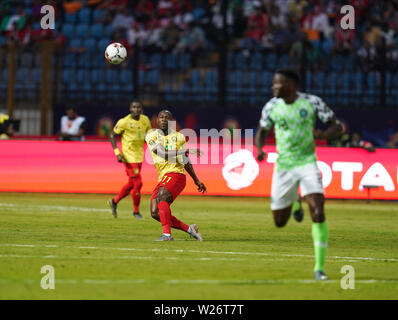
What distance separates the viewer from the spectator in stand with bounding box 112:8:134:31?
2903cm

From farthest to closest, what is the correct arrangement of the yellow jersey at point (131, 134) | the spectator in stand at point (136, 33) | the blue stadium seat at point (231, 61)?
the spectator in stand at point (136, 33) < the blue stadium seat at point (231, 61) < the yellow jersey at point (131, 134)

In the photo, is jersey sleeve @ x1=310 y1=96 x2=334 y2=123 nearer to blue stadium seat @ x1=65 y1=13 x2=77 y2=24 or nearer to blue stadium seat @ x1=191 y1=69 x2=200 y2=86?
blue stadium seat @ x1=191 y1=69 x2=200 y2=86

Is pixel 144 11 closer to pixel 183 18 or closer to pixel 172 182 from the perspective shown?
pixel 183 18

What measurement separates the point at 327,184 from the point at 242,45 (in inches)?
295

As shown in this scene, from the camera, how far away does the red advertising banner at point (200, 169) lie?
21875mm

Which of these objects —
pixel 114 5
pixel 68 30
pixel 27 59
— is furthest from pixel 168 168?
pixel 114 5

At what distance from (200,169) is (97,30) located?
8889 millimetres

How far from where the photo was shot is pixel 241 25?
94.1ft

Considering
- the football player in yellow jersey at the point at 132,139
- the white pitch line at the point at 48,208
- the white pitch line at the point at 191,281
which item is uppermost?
the football player in yellow jersey at the point at 132,139

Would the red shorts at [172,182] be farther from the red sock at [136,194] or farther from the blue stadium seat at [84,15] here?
the blue stadium seat at [84,15]

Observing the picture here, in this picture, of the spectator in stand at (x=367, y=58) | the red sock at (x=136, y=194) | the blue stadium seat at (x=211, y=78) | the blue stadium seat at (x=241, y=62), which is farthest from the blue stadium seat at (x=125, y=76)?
the red sock at (x=136, y=194)

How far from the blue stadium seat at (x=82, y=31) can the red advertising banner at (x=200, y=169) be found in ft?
24.2

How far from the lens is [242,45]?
28000mm

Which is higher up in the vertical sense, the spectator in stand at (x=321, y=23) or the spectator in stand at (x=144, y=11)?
the spectator in stand at (x=144, y=11)
